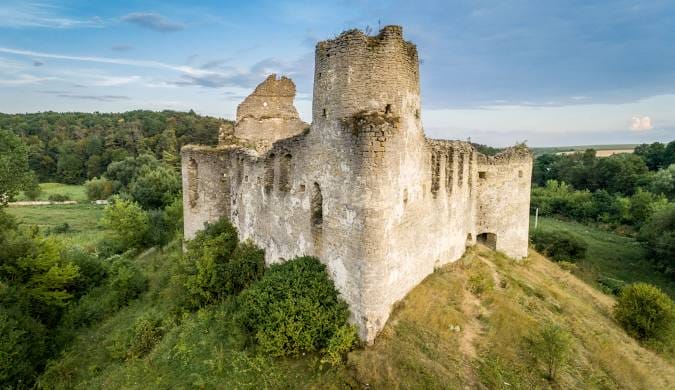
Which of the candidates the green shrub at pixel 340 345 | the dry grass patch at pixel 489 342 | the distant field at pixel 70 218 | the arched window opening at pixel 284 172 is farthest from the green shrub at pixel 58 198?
the green shrub at pixel 340 345

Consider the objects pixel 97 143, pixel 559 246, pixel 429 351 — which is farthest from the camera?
pixel 97 143

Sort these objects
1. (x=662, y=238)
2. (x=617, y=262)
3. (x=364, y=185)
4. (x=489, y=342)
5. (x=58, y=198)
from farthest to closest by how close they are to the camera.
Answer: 1. (x=58, y=198)
2. (x=617, y=262)
3. (x=662, y=238)
4. (x=489, y=342)
5. (x=364, y=185)

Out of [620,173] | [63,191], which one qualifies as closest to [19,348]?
[63,191]

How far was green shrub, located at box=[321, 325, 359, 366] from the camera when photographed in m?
10.8

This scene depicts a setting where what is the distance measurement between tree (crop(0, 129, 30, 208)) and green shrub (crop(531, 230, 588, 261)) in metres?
33.7

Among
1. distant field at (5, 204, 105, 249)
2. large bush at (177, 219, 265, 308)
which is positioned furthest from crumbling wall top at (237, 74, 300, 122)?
distant field at (5, 204, 105, 249)

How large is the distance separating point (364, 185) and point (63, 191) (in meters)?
81.8

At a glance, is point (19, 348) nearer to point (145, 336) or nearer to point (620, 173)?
point (145, 336)

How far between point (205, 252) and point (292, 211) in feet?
17.6

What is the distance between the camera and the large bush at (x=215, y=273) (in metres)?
16.1

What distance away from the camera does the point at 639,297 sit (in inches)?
660

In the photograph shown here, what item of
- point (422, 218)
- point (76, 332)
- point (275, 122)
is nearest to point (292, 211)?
point (422, 218)

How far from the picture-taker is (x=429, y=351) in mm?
11117

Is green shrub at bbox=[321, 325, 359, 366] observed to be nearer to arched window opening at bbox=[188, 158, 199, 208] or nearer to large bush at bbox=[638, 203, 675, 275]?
arched window opening at bbox=[188, 158, 199, 208]
